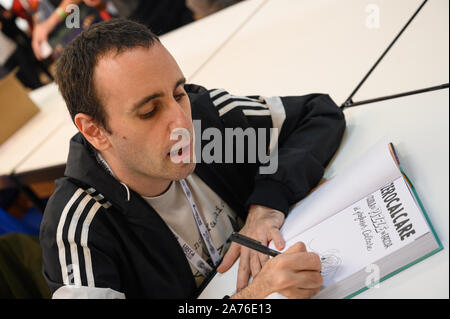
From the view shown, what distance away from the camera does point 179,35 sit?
7.07 ft

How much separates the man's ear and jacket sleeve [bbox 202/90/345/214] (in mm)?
347

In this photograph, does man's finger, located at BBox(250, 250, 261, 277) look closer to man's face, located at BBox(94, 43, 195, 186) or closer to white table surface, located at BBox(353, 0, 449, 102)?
man's face, located at BBox(94, 43, 195, 186)

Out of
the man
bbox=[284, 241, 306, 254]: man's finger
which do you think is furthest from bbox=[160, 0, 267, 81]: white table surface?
bbox=[284, 241, 306, 254]: man's finger

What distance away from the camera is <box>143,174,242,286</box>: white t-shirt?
3.14ft

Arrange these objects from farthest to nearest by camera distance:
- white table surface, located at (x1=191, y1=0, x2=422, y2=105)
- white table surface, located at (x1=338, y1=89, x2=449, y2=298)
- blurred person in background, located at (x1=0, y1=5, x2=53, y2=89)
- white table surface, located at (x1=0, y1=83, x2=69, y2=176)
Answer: blurred person in background, located at (x1=0, y1=5, x2=53, y2=89) → white table surface, located at (x1=0, y1=83, x2=69, y2=176) → white table surface, located at (x1=191, y1=0, x2=422, y2=105) → white table surface, located at (x1=338, y1=89, x2=449, y2=298)

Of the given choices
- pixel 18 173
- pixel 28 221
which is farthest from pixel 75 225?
pixel 28 221

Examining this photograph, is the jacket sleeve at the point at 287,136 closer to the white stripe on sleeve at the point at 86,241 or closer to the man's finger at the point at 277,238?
the man's finger at the point at 277,238

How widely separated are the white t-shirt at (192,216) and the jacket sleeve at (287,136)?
11 cm

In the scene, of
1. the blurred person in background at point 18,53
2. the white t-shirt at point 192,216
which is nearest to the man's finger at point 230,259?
the white t-shirt at point 192,216

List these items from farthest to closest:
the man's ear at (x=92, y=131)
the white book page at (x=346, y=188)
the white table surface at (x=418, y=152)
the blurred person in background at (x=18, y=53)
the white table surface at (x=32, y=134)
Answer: the blurred person in background at (x=18, y=53), the white table surface at (x=32, y=134), the man's ear at (x=92, y=131), the white book page at (x=346, y=188), the white table surface at (x=418, y=152)

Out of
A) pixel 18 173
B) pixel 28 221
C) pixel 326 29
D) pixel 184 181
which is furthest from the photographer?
pixel 28 221

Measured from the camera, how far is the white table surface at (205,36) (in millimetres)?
1798

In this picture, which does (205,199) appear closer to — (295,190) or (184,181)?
(184,181)
